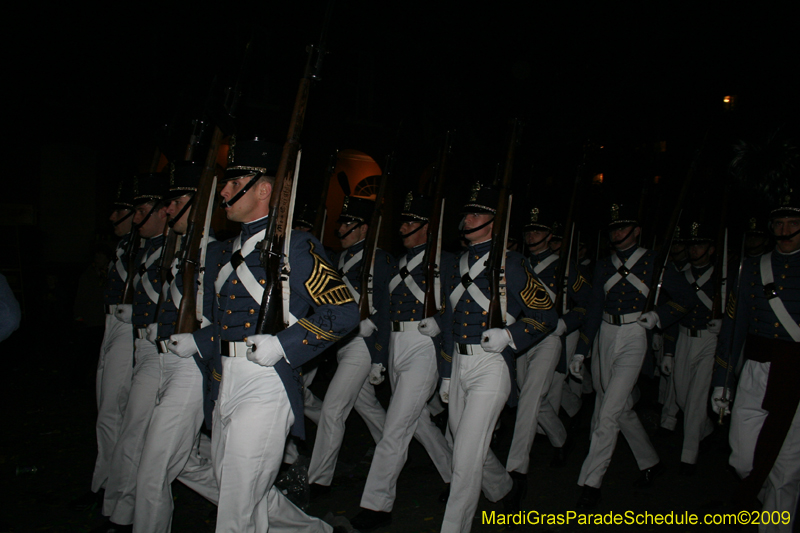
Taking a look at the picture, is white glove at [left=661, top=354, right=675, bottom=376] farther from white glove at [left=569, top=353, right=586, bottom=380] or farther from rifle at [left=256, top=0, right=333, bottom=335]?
rifle at [left=256, top=0, right=333, bottom=335]

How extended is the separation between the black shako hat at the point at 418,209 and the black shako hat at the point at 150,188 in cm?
225

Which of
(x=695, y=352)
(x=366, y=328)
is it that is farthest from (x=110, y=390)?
(x=695, y=352)

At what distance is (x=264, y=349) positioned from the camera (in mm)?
2754

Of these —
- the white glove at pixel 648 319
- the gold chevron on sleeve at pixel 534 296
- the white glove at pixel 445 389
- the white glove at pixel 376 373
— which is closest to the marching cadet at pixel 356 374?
the white glove at pixel 376 373

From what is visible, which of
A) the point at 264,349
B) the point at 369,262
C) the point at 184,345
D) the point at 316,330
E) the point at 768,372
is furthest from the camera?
the point at 369,262

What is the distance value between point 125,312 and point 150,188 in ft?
3.78

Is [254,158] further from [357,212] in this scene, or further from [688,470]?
[688,470]

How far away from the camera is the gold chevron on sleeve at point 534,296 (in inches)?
161

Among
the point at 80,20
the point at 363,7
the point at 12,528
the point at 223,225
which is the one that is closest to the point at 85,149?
the point at 223,225

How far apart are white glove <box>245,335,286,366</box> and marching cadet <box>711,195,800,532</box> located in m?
Answer: 3.27

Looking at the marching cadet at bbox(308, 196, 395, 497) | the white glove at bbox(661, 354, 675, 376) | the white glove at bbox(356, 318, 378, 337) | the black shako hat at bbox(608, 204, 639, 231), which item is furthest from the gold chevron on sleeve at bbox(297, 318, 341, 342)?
the white glove at bbox(661, 354, 675, 376)

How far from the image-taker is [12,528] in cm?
423

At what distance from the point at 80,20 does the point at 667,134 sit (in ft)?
56.0

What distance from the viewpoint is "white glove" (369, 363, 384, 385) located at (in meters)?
5.31
